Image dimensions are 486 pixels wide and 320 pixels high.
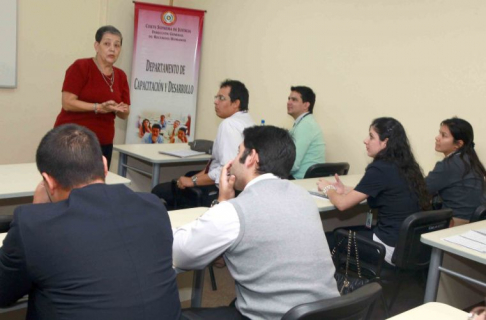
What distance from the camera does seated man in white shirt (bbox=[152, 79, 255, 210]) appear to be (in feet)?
11.6

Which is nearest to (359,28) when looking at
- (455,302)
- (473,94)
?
(473,94)

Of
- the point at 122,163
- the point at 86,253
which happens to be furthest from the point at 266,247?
the point at 122,163

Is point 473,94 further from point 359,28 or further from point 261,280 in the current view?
point 261,280

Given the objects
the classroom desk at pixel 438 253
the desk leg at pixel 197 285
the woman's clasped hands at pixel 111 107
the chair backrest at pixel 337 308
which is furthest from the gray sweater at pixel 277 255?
the woman's clasped hands at pixel 111 107

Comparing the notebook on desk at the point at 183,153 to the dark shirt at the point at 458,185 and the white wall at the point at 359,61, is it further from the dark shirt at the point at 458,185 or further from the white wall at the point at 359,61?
the dark shirt at the point at 458,185

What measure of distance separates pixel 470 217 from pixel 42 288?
2.85m

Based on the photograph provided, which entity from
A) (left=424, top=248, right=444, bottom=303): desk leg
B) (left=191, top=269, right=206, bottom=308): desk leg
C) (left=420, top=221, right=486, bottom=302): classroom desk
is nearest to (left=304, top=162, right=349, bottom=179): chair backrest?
(left=420, top=221, right=486, bottom=302): classroom desk

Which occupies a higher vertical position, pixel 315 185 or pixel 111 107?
pixel 111 107

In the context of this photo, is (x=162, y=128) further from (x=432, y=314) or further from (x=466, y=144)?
(x=432, y=314)

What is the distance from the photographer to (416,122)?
13.4ft

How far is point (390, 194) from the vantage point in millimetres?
2898

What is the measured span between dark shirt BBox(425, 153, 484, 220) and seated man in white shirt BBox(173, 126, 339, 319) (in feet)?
6.06

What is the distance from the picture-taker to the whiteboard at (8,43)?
4.94m

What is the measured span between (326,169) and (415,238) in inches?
59.3
